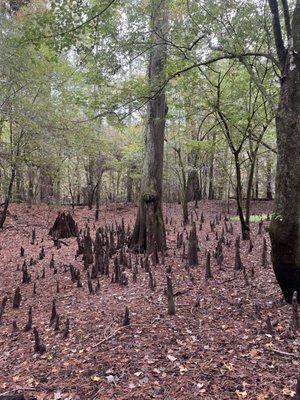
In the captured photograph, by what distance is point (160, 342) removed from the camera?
12.4 ft

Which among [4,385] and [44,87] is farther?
[44,87]

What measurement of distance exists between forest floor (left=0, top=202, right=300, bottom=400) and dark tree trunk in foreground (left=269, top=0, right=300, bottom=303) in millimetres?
846

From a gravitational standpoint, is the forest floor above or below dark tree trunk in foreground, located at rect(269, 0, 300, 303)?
below

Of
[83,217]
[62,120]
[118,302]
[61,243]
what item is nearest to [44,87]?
[62,120]

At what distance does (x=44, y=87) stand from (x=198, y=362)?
1016cm

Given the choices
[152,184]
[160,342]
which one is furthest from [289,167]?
[152,184]

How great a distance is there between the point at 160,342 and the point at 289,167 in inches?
98.1

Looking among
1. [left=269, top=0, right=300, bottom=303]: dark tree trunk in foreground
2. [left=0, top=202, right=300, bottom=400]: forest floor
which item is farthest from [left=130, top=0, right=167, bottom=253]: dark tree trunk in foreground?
[left=269, top=0, right=300, bottom=303]: dark tree trunk in foreground

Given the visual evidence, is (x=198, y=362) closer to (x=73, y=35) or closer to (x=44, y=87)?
(x=73, y=35)

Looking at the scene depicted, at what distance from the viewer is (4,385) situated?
3.40m

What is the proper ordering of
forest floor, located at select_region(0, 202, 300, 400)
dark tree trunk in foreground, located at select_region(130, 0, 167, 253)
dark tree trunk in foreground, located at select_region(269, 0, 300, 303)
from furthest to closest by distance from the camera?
1. dark tree trunk in foreground, located at select_region(130, 0, 167, 253)
2. dark tree trunk in foreground, located at select_region(269, 0, 300, 303)
3. forest floor, located at select_region(0, 202, 300, 400)

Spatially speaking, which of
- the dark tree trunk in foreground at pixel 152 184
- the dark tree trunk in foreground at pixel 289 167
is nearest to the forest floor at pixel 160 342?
the dark tree trunk in foreground at pixel 289 167

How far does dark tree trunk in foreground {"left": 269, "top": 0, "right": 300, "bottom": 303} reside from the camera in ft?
12.0

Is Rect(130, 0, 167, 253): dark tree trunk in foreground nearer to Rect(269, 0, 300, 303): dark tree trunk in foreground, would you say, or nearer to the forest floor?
the forest floor
